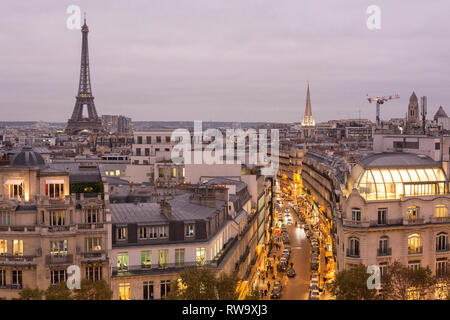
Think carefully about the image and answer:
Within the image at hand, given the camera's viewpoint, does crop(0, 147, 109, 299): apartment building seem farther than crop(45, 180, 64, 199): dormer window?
No

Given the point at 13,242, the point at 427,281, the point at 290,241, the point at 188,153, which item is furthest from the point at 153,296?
the point at 290,241

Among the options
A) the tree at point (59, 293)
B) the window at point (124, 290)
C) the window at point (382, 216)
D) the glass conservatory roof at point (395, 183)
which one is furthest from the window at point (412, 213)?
the tree at point (59, 293)

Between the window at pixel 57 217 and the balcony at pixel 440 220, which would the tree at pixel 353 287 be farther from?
the window at pixel 57 217

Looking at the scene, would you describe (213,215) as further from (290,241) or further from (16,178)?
(290,241)

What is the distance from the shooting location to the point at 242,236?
54.0 m

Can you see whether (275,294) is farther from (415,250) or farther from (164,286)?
(164,286)

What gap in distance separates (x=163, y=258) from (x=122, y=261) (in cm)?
266

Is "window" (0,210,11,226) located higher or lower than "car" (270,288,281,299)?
higher

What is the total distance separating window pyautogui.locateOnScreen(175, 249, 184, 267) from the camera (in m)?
41.2

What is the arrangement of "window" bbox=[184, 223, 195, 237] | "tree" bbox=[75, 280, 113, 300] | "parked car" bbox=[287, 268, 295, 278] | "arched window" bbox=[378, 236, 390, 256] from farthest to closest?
"parked car" bbox=[287, 268, 295, 278]
"arched window" bbox=[378, 236, 390, 256]
"window" bbox=[184, 223, 195, 237]
"tree" bbox=[75, 280, 113, 300]

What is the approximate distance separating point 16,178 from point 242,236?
20.7 m

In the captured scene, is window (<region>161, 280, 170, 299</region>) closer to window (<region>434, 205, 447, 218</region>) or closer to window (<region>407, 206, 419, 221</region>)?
window (<region>407, 206, 419, 221</region>)

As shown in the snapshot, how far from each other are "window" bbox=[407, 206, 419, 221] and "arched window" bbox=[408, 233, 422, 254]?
137cm

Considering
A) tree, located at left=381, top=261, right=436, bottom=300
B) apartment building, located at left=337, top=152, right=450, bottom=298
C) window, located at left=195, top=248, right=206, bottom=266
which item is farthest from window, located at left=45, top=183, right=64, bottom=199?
apartment building, located at left=337, top=152, right=450, bottom=298
